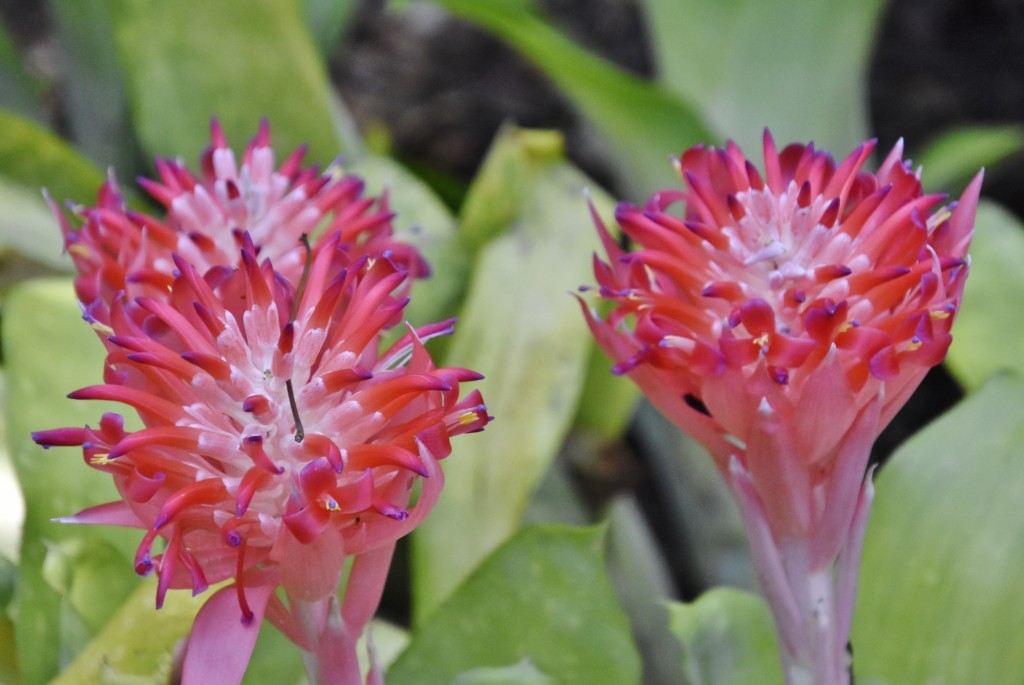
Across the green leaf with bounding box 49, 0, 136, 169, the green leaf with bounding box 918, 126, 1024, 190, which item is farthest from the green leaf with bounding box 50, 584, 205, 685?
the green leaf with bounding box 918, 126, 1024, 190

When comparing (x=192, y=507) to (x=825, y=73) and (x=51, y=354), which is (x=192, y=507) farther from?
A: (x=825, y=73)

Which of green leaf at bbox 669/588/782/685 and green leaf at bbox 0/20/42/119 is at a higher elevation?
green leaf at bbox 0/20/42/119

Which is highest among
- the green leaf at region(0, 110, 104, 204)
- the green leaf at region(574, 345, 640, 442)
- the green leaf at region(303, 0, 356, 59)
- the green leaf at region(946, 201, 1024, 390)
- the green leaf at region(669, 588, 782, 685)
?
the green leaf at region(303, 0, 356, 59)

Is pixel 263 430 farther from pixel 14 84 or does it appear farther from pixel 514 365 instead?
pixel 14 84

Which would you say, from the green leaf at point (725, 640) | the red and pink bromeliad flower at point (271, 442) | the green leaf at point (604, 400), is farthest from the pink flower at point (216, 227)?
the green leaf at point (604, 400)

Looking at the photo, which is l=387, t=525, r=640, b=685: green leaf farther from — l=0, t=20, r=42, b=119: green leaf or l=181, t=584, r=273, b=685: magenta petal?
l=0, t=20, r=42, b=119: green leaf

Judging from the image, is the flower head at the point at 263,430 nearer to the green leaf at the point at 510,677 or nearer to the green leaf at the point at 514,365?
the green leaf at the point at 510,677

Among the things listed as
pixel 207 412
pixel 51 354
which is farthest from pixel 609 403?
pixel 207 412
